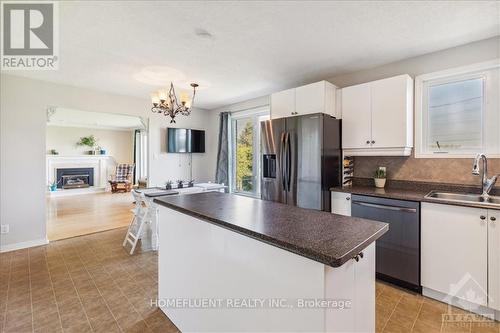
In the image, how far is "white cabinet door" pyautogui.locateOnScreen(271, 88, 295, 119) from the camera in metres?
3.27

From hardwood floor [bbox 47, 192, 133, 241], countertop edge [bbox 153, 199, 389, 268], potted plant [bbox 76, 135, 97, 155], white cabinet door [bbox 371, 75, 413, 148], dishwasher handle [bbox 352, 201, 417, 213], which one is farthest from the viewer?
potted plant [bbox 76, 135, 97, 155]

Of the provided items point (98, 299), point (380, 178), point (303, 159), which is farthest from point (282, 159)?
point (98, 299)

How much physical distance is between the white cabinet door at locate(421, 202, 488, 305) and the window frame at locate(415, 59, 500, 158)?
0.80m

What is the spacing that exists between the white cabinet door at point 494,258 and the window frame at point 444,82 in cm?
81

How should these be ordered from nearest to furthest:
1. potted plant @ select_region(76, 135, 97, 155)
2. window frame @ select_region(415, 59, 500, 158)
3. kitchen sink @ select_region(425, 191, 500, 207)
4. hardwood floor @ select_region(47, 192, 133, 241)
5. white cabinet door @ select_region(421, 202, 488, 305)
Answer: white cabinet door @ select_region(421, 202, 488, 305) < kitchen sink @ select_region(425, 191, 500, 207) < window frame @ select_region(415, 59, 500, 158) < hardwood floor @ select_region(47, 192, 133, 241) < potted plant @ select_region(76, 135, 97, 155)

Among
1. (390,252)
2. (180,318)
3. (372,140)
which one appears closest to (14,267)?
(180,318)

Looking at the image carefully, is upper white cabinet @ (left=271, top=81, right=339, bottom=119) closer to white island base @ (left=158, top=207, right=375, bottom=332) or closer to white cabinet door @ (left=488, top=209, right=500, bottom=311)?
white cabinet door @ (left=488, top=209, right=500, bottom=311)

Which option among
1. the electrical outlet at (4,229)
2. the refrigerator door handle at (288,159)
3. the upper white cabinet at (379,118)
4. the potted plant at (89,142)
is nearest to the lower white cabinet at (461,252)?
the upper white cabinet at (379,118)

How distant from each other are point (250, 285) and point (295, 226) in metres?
0.40

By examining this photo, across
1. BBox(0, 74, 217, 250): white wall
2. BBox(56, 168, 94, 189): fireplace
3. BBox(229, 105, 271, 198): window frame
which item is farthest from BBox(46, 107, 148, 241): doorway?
BBox(229, 105, 271, 198): window frame

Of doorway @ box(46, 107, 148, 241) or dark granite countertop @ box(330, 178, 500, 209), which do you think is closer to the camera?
dark granite countertop @ box(330, 178, 500, 209)

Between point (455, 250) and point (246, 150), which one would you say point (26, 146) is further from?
point (455, 250)

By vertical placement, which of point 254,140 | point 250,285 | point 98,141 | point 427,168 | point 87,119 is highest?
point 87,119

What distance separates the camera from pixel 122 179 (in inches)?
344
